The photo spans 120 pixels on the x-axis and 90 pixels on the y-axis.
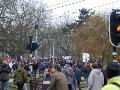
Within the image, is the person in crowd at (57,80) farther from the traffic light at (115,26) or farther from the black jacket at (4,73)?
the black jacket at (4,73)

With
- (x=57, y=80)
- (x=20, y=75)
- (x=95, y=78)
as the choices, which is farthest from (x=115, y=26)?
(x=20, y=75)

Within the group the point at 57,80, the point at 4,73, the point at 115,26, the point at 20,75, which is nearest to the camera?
the point at 115,26

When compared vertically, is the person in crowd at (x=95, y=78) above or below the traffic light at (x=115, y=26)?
below

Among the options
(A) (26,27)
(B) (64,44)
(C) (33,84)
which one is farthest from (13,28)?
(B) (64,44)

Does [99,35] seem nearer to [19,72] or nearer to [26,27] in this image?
[26,27]

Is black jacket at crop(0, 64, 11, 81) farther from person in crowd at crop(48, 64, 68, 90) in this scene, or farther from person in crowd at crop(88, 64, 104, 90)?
person in crowd at crop(48, 64, 68, 90)

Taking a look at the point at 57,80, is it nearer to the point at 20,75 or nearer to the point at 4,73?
the point at 20,75

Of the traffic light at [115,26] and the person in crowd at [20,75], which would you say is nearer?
the traffic light at [115,26]

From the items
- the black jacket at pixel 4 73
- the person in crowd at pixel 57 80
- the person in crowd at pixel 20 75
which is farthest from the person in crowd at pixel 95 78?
the black jacket at pixel 4 73

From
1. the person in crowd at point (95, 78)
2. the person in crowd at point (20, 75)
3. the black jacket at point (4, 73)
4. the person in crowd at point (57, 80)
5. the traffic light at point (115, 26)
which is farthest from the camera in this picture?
the black jacket at point (4, 73)

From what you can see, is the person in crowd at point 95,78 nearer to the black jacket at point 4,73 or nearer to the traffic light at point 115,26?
the traffic light at point 115,26

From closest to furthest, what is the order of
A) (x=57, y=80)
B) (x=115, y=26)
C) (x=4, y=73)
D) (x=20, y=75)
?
(x=115, y=26)
(x=57, y=80)
(x=20, y=75)
(x=4, y=73)

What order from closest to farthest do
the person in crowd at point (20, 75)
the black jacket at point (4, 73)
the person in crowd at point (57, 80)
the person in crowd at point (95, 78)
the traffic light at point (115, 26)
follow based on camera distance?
the traffic light at point (115, 26) → the person in crowd at point (57, 80) → the person in crowd at point (95, 78) → the person in crowd at point (20, 75) → the black jacket at point (4, 73)

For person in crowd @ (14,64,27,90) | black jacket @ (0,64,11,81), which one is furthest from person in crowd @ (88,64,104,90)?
black jacket @ (0,64,11,81)
